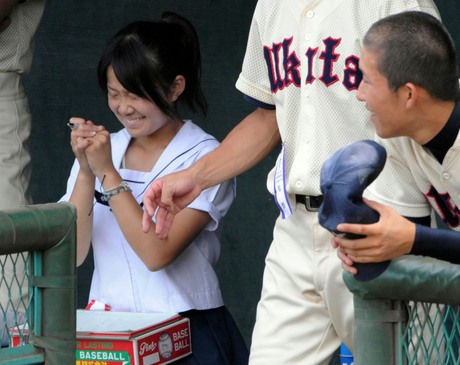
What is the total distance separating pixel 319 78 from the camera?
10.2ft

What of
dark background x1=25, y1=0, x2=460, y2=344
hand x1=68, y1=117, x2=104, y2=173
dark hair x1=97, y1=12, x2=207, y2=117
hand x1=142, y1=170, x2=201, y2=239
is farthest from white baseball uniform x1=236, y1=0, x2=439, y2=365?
dark background x1=25, y1=0, x2=460, y2=344

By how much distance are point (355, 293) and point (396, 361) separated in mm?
134

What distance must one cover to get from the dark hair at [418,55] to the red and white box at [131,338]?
1.22 meters

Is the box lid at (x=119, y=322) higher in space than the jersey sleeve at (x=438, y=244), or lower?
lower

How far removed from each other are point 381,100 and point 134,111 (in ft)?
4.48

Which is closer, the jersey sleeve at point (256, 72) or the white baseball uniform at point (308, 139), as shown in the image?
the white baseball uniform at point (308, 139)

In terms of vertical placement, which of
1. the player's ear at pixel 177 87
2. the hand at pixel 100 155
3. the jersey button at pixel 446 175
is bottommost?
the jersey button at pixel 446 175

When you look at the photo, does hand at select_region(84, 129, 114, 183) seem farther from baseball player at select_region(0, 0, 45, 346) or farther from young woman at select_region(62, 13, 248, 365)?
baseball player at select_region(0, 0, 45, 346)

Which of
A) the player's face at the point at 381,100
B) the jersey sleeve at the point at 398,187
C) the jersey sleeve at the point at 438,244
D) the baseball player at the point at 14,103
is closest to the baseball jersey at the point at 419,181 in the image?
the jersey sleeve at the point at 398,187

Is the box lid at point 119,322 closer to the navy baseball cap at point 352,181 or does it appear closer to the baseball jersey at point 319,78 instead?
the baseball jersey at point 319,78

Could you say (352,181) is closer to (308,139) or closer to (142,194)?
(308,139)

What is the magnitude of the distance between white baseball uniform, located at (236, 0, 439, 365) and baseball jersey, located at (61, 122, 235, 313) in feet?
1.83

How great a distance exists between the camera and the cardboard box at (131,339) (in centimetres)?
344

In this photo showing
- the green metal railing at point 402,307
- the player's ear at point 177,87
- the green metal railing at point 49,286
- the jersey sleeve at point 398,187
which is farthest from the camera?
the player's ear at point 177,87
